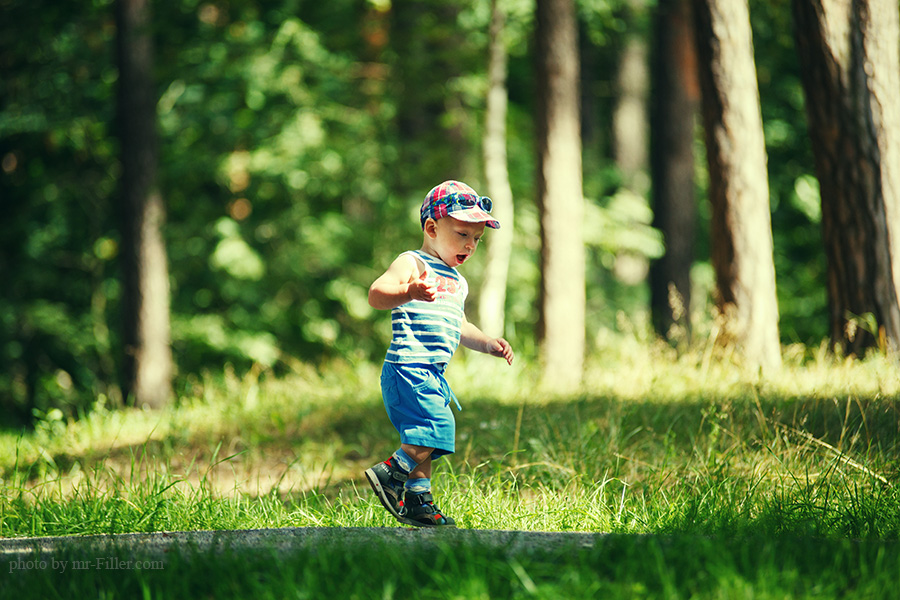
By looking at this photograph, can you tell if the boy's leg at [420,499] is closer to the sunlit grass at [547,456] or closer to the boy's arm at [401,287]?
the sunlit grass at [547,456]

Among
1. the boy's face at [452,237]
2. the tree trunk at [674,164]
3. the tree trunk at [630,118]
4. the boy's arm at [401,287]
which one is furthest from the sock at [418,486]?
the tree trunk at [630,118]

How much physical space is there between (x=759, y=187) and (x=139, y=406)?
8014 mm

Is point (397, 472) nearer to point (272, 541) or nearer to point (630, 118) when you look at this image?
point (272, 541)

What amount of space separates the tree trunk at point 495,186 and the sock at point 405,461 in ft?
20.9

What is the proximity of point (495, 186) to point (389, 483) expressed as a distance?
23.4 ft

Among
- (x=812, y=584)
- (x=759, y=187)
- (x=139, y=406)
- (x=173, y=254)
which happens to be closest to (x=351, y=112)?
(x=173, y=254)

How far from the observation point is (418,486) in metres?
3.54

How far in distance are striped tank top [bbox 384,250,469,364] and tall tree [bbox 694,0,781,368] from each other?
4.63 meters

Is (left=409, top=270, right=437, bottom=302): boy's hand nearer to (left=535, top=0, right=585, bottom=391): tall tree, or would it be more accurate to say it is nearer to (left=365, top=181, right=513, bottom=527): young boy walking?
(left=365, top=181, right=513, bottom=527): young boy walking

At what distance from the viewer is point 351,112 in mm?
12562

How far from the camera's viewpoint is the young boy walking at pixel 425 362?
345cm

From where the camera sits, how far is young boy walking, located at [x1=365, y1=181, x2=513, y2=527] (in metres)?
3.45

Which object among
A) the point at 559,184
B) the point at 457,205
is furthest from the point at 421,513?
the point at 559,184

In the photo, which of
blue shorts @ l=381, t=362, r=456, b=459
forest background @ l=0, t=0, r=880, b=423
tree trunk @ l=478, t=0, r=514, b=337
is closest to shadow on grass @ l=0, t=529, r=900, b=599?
blue shorts @ l=381, t=362, r=456, b=459
